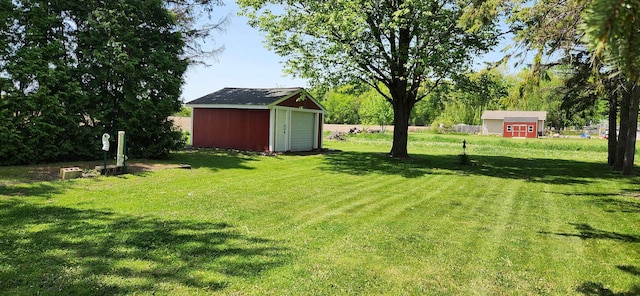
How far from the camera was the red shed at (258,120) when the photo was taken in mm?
17812

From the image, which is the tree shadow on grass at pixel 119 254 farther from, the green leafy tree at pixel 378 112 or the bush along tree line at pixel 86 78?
the green leafy tree at pixel 378 112

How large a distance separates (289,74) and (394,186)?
728 cm

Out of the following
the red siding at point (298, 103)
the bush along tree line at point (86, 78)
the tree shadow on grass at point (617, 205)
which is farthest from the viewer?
the red siding at point (298, 103)

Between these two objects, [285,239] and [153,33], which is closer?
[285,239]

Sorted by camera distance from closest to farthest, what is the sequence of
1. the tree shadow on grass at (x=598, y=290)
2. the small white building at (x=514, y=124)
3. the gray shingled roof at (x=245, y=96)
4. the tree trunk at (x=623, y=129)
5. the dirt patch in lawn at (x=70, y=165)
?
1. the tree shadow on grass at (x=598, y=290)
2. the dirt patch in lawn at (x=70, y=165)
3. the tree trunk at (x=623, y=129)
4. the gray shingled roof at (x=245, y=96)
5. the small white building at (x=514, y=124)

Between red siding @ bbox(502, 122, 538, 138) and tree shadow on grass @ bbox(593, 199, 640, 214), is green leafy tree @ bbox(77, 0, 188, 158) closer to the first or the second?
tree shadow on grass @ bbox(593, 199, 640, 214)

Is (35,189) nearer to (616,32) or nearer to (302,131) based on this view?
(616,32)

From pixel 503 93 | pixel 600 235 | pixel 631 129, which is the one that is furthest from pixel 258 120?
pixel 600 235

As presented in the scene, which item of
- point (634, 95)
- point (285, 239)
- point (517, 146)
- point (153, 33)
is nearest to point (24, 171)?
point (153, 33)

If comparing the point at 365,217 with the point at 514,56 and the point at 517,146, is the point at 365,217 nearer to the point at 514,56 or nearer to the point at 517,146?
the point at 514,56

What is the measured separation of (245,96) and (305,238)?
1542 centimetres

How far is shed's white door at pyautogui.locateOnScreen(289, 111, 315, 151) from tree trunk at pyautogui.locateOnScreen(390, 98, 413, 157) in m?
4.83

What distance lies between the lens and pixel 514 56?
18.6 ft

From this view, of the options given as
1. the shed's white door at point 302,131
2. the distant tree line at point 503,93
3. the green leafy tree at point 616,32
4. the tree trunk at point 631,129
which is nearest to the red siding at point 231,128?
the shed's white door at point 302,131
